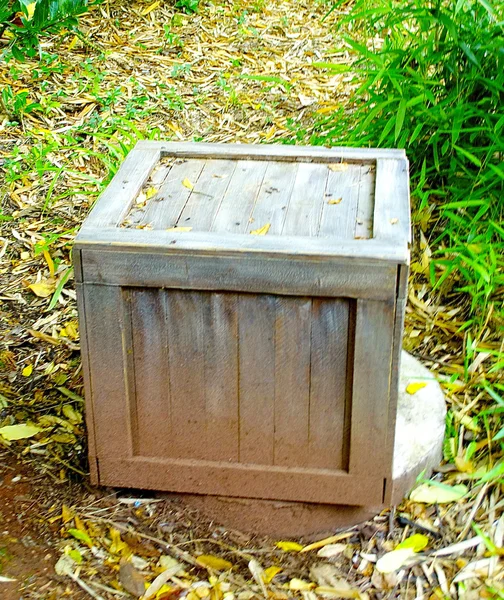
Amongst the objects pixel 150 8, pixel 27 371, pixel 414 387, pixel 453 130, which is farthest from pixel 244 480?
pixel 150 8

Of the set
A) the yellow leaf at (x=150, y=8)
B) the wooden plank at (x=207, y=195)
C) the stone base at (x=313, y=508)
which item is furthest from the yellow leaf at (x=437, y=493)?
the yellow leaf at (x=150, y=8)

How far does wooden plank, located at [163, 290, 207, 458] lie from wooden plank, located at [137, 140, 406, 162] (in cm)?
66

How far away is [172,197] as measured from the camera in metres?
2.22

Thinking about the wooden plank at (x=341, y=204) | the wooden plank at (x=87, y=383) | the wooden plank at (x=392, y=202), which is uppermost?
the wooden plank at (x=392, y=202)

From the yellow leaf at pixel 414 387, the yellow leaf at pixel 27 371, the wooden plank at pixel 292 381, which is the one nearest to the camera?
the wooden plank at pixel 292 381

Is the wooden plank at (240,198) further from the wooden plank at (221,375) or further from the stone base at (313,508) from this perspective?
the stone base at (313,508)

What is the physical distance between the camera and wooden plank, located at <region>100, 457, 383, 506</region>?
2.16 m

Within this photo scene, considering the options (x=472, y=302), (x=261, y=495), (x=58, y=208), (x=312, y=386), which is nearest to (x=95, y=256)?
(x=312, y=386)

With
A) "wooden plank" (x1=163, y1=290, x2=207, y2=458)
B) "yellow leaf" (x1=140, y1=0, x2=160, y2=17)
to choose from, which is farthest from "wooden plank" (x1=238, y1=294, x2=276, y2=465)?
"yellow leaf" (x1=140, y1=0, x2=160, y2=17)

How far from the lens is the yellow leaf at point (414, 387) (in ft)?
8.54

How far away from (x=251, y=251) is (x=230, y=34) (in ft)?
12.4

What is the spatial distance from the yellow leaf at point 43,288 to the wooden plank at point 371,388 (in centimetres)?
170

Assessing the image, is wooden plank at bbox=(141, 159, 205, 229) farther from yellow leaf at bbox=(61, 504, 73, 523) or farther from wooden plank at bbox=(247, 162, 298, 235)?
yellow leaf at bbox=(61, 504, 73, 523)

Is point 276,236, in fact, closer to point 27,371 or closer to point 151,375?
point 151,375
